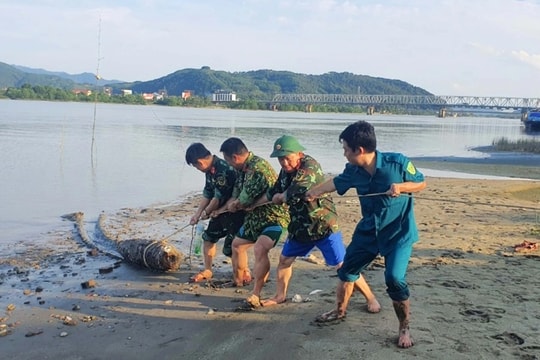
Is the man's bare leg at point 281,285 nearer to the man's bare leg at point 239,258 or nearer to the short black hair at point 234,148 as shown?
the man's bare leg at point 239,258

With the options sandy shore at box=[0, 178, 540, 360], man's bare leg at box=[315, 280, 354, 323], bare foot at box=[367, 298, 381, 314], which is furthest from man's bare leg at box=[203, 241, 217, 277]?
bare foot at box=[367, 298, 381, 314]

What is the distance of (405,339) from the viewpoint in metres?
5.14

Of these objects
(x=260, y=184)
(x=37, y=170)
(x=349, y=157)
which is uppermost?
(x=349, y=157)

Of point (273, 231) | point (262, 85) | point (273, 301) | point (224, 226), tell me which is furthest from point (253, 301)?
point (262, 85)

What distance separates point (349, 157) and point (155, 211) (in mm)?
9950

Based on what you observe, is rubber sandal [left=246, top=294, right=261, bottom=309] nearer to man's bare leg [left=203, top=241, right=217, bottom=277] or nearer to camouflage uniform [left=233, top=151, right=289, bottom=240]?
camouflage uniform [left=233, top=151, right=289, bottom=240]

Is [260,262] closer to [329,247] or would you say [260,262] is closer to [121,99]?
[329,247]

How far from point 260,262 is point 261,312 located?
553 mm

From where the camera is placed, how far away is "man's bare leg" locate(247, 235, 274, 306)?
6.33m

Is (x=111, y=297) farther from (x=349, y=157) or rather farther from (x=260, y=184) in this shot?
(x=349, y=157)

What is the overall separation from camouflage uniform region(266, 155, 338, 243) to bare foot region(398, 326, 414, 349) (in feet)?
4.15

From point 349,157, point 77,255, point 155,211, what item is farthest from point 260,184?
point 155,211

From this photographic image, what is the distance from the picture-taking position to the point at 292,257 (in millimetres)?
6219

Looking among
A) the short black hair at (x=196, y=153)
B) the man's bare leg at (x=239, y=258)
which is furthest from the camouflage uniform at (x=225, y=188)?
the man's bare leg at (x=239, y=258)
